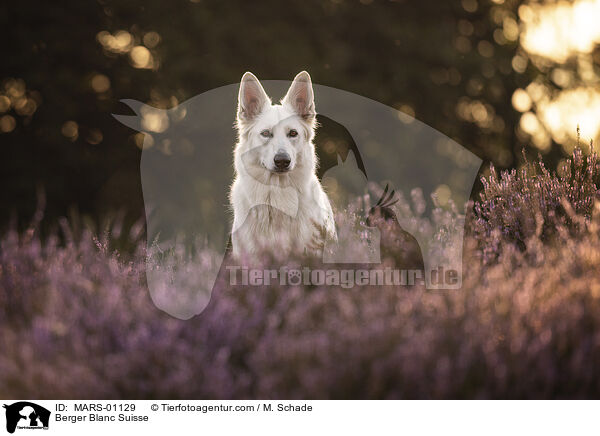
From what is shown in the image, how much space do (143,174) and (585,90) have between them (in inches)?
258

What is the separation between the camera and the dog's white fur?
4.36m

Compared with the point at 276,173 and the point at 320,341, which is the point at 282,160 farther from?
the point at 320,341

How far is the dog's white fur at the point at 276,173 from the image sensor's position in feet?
14.3

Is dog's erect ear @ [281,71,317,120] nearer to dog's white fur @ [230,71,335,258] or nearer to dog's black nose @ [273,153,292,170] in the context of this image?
dog's white fur @ [230,71,335,258]

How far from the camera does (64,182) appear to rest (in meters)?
7.93

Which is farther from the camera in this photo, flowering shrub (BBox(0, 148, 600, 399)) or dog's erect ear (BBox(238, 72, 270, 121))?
dog's erect ear (BBox(238, 72, 270, 121))
